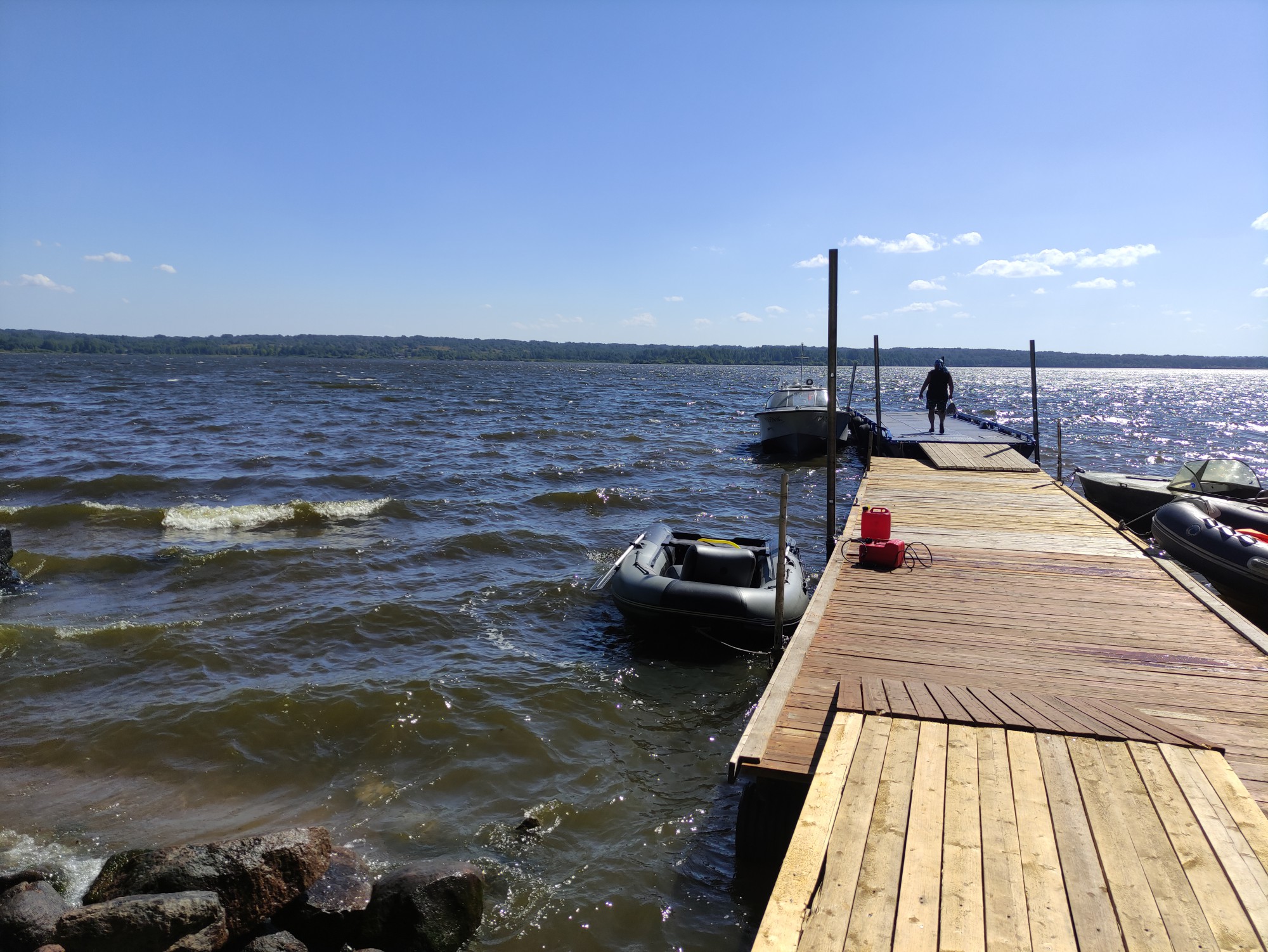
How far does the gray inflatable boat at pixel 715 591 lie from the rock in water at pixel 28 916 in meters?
4.98

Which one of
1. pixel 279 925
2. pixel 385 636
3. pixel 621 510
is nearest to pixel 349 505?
pixel 621 510

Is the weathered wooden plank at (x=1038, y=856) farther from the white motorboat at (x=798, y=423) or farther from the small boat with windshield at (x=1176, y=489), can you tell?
the white motorboat at (x=798, y=423)

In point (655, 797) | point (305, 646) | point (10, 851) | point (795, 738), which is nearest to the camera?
point (795, 738)

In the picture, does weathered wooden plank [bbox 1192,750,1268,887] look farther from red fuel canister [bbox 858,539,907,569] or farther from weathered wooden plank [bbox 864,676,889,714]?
red fuel canister [bbox 858,539,907,569]

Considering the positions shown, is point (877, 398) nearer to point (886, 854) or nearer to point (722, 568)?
point (722, 568)

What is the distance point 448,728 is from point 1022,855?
15.5 ft

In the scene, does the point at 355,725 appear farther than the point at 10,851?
Yes

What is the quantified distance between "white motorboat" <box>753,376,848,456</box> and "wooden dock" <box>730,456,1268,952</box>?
14.7m

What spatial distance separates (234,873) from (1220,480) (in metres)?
15.0

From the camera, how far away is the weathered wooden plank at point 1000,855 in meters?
2.43

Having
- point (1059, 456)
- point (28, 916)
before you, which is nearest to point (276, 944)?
point (28, 916)

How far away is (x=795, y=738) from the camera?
429 centimetres

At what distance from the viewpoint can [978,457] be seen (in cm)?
1511

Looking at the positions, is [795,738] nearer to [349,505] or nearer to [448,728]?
[448,728]
